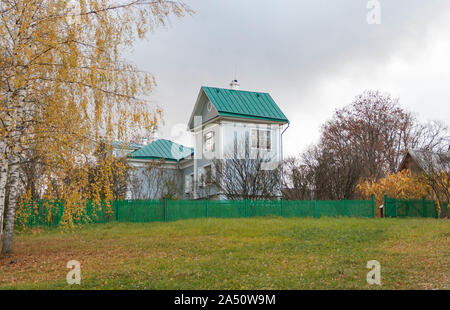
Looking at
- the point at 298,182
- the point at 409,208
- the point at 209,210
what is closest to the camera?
the point at 209,210

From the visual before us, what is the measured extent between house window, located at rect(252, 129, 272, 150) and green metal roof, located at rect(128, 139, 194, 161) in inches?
262

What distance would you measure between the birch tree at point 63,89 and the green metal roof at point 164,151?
2259 centimetres

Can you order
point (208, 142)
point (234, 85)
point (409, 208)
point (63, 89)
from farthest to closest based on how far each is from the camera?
point (234, 85)
point (208, 142)
point (409, 208)
point (63, 89)

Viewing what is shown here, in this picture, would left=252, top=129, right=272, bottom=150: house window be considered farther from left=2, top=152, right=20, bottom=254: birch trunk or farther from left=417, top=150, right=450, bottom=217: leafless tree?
left=2, top=152, right=20, bottom=254: birch trunk

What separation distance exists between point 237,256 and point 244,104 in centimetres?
1881

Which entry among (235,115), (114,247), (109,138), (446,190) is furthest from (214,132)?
(109,138)

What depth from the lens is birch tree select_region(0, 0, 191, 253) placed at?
421 inches

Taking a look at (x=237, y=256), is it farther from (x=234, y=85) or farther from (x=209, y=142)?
(x=234, y=85)

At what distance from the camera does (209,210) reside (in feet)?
72.7

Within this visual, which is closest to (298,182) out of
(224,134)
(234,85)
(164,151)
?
(224,134)

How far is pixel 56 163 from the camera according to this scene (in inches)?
430

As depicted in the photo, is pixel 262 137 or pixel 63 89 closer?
pixel 63 89

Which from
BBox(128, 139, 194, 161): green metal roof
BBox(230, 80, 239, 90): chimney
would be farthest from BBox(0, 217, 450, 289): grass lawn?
BBox(128, 139, 194, 161): green metal roof

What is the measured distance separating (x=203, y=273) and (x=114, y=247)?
480 centimetres
